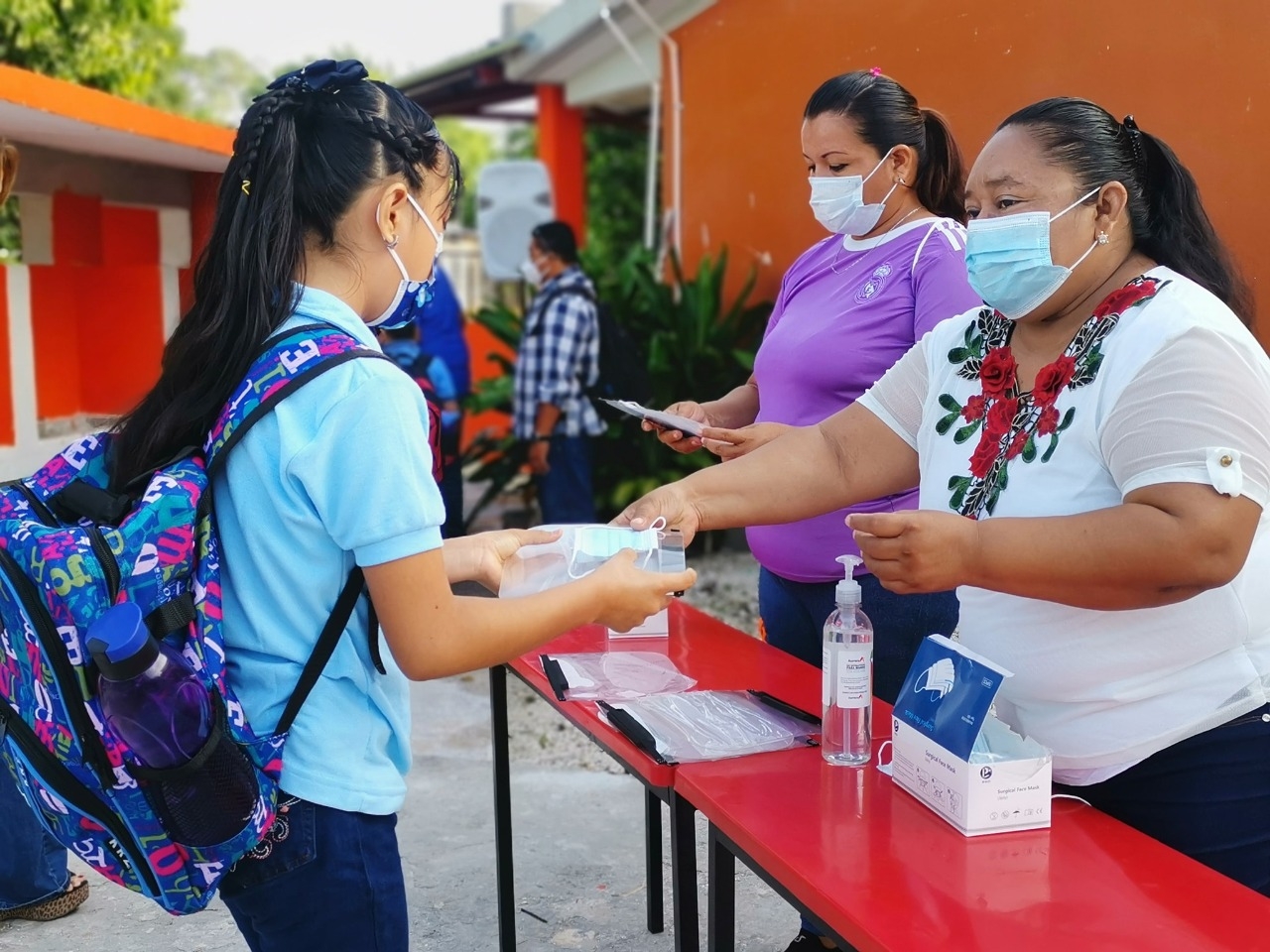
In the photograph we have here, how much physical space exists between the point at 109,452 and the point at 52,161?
13.6 ft

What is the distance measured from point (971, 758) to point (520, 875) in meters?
2.11

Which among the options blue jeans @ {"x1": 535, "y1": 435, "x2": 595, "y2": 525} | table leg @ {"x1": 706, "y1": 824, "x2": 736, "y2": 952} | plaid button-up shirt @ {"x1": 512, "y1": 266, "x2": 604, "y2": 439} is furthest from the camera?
blue jeans @ {"x1": 535, "y1": 435, "x2": 595, "y2": 525}

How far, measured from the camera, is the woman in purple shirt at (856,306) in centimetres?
245

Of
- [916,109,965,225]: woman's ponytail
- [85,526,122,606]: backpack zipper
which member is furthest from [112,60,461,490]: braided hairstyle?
[916,109,965,225]: woman's ponytail

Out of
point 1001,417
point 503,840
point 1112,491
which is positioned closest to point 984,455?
point 1001,417

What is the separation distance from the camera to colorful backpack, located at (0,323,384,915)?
1.29 meters

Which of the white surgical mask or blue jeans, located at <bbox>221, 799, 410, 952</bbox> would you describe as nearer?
blue jeans, located at <bbox>221, 799, 410, 952</bbox>

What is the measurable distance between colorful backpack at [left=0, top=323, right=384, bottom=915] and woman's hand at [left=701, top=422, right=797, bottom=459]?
1208 millimetres

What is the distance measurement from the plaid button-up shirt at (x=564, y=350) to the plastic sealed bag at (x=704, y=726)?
446cm

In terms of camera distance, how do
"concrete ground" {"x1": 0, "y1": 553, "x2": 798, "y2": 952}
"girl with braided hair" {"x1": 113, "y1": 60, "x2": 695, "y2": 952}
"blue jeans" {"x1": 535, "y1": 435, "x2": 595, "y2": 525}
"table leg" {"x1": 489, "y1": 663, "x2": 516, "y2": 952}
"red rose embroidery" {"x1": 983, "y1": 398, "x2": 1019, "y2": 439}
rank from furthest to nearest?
"blue jeans" {"x1": 535, "y1": 435, "x2": 595, "y2": 525} → "concrete ground" {"x1": 0, "y1": 553, "x2": 798, "y2": 952} → "table leg" {"x1": 489, "y1": 663, "x2": 516, "y2": 952} → "red rose embroidery" {"x1": 983, "y1": 398, "x2": 1019, "y2": 439} → "girl with braided hair" {"x1": 113, "y1": 60, "x2": 695, "y2": 952}

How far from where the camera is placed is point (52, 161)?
16.3ft

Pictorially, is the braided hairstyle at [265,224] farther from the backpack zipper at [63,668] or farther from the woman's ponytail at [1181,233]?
the woman's ponytail at [1181,233]

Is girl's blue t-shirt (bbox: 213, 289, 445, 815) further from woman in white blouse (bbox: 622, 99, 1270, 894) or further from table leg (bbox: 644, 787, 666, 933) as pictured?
table leg (bbox: 644, 787, 666, 933)

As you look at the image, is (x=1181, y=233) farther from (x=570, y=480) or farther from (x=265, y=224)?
(x=570, y=480)
